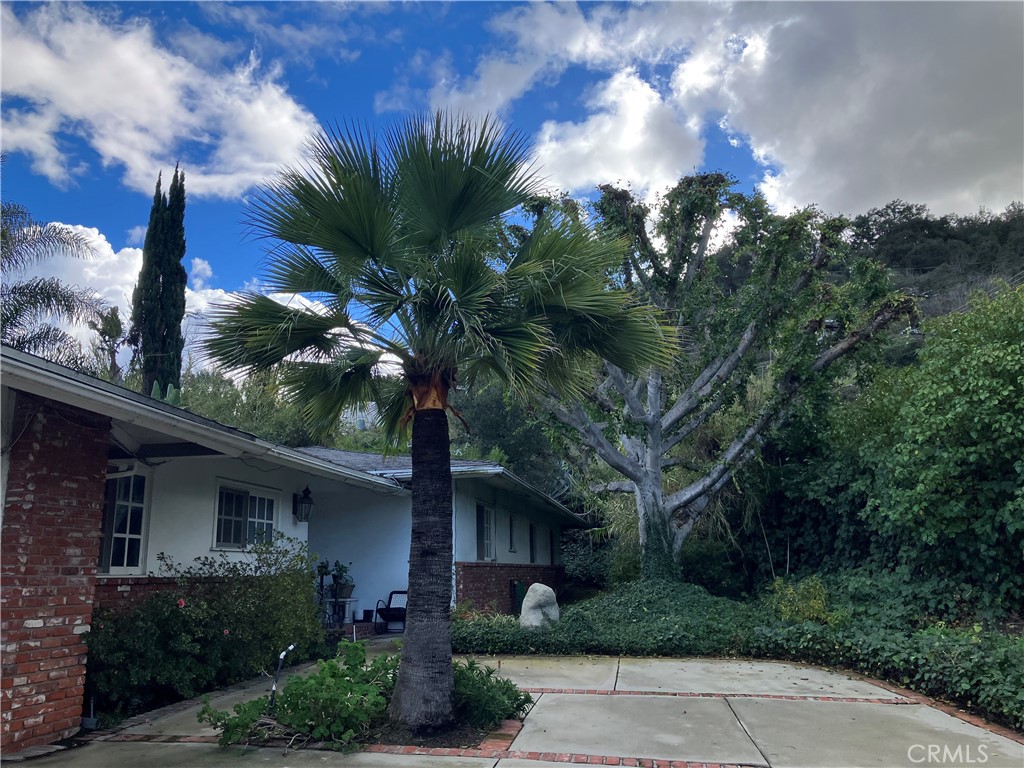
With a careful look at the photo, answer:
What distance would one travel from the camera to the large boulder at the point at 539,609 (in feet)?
35.3

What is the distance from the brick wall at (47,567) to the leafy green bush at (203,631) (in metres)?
0.52

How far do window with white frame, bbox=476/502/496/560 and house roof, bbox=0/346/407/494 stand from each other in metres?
6.07

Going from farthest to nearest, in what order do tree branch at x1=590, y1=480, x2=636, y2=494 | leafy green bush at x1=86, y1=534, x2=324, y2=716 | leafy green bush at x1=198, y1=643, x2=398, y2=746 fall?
1. tree branch at x1=590, y1=480, x2=636, y2=494
2. leafy green bush at x1=86, y1=534, x2=324, y2=716
3. leafy green bush at x1=198, y1=643, x2=398, y2=746

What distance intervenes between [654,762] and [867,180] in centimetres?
1541

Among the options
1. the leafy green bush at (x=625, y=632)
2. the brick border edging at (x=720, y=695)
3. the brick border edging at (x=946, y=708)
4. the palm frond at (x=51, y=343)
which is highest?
the palm frond at (x=51, y=343)

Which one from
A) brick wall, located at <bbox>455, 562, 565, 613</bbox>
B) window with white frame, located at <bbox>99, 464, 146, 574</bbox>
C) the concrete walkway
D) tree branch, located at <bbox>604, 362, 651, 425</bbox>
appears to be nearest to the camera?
the concrete walkway

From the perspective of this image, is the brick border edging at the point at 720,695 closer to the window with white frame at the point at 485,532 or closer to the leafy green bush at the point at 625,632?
the leafy green bush at the point at 625,632

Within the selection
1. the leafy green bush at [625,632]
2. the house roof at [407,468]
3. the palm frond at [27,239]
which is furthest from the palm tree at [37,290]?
the leafy green bush at [625,632]

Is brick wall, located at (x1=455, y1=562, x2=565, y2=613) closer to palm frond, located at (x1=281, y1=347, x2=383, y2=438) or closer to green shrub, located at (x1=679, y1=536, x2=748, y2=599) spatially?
green shrub, located at (x1=679, y1=536, x2=748, y2=599)

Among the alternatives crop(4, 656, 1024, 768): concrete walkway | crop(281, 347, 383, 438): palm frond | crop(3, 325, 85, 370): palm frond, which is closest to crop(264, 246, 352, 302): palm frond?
crop(281, 347, 383, 438): palm frond

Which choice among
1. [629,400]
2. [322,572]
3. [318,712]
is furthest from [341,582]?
[318,712]

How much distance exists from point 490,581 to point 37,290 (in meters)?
13.9

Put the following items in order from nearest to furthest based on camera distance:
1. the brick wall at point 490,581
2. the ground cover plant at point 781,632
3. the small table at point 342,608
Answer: the ground cover plant at point 781,632
the small table at point 342,608
the brick wall at point 490,581

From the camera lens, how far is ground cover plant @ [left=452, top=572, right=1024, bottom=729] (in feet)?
25.4
